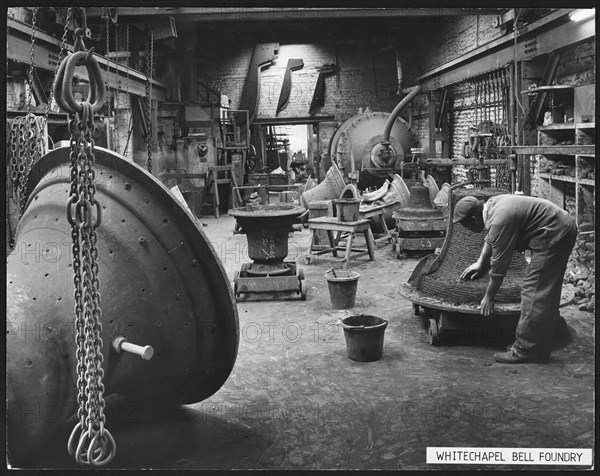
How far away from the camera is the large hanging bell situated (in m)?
2.97

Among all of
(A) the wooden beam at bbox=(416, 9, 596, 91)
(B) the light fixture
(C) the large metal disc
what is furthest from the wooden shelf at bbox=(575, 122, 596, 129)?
(C) the large metal disc

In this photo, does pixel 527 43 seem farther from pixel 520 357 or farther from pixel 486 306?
pixel 520 357

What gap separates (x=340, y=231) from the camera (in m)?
9.26

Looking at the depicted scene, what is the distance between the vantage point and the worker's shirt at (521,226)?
15.8 ft

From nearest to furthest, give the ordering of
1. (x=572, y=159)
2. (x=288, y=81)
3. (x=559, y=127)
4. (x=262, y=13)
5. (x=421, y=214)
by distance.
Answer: (x=559, y=127), (x=572, y=159), (x=421, y=214), (x=262, y=13), (x=288, y=81)

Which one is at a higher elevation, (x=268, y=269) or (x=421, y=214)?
(x=421, y=214)

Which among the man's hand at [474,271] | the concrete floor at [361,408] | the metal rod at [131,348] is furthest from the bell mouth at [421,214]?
the metal rod at [131,348]

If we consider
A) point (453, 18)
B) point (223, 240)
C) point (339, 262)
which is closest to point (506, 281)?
point (339, 262)

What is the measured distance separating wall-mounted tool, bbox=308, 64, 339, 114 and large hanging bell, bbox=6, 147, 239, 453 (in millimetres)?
16429

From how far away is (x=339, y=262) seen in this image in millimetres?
9250

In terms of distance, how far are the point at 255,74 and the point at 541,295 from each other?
15520 millimetres

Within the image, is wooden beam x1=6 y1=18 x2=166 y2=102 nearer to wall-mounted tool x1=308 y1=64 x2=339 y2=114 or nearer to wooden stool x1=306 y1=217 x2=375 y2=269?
wooden stool x1=306 y1=217 x2=375 y2=269

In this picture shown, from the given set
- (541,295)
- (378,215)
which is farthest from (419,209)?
(541,295)
